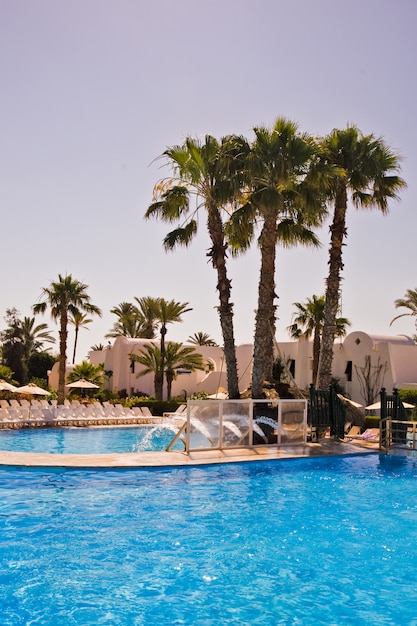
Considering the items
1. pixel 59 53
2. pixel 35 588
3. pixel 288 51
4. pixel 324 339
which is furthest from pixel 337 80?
pixel 35 588

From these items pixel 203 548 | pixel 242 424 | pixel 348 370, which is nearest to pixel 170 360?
pixel 348 370

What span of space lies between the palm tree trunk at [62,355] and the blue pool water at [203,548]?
59.3 feet

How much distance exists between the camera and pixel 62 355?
30.9 m

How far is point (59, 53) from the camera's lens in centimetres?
1446

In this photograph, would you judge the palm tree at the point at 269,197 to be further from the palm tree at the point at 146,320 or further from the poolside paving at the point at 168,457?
the palm tree at the point at 146,320

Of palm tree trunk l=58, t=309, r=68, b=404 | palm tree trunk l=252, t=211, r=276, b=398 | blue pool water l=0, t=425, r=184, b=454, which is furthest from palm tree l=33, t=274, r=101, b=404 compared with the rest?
palm tree trunk l=252, t=211, r=276, b=398

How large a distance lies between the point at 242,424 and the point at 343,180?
387 inches

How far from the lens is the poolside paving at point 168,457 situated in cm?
1347

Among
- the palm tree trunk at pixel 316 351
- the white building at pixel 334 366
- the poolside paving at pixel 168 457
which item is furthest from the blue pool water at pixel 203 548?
the palm tree trunk at pixel 316 351

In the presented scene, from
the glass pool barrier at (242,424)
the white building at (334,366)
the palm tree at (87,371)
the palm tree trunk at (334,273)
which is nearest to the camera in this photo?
the glass pool barrier at (242,424)

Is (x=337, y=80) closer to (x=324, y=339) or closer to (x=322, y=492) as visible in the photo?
(x=324, y=339)

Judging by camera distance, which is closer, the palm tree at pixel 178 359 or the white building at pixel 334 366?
the white building at pixel 334 366

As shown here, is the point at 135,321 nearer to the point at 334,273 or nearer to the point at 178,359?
the point at 178,359

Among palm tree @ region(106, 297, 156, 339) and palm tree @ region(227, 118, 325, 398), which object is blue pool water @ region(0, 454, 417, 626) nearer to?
palm tree @ region(227, 118, 325, 398)
